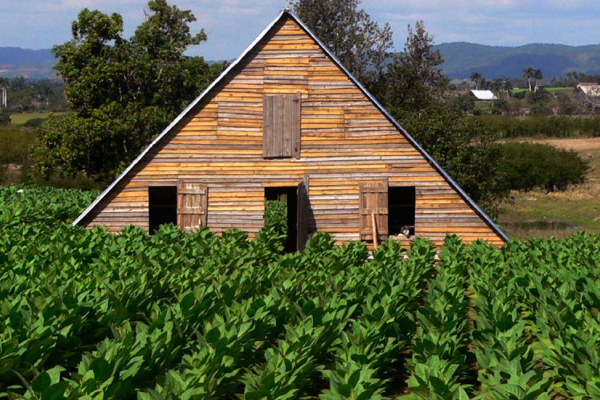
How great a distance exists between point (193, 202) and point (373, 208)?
5.04 m

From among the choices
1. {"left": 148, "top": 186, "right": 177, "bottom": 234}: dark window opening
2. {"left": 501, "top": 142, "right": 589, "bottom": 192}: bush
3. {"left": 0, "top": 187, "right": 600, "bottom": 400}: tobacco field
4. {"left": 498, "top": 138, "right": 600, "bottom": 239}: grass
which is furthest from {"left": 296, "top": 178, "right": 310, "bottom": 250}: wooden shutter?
{"left": 501, "top": 142, "right": 589, "bottom": 192}: bush

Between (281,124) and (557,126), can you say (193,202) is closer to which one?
(281,124)

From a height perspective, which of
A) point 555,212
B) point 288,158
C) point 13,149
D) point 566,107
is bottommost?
point 555,212

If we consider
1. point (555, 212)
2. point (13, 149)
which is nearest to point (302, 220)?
point (555, 212)

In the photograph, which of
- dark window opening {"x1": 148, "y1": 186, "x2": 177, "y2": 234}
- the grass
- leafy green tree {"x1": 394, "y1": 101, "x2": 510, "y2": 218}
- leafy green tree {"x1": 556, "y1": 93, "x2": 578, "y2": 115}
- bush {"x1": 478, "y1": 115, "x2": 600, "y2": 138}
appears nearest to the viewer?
dark window opening {"x1": 148, "y1": 186, "x2": 177, "y2": 234}

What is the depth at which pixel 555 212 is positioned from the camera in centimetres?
5600

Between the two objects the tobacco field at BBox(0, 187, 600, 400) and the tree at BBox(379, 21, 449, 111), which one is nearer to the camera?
the tobacco field at BBox(0, 187, 600, 400)

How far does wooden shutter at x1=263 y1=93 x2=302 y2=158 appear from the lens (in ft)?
75.2

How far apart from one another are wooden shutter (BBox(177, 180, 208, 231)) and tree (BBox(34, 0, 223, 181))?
82.1 feet

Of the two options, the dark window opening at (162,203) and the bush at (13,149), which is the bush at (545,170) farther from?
the dark window opening at (162,203)

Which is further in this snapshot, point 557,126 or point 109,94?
point 557,126

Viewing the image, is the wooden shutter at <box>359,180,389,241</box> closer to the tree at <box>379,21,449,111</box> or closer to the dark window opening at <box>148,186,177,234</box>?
the dark window opening at <box>148,186,177,234</box>

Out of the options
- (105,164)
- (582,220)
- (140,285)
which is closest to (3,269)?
(140,285)

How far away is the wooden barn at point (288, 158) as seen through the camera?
2295 cm
